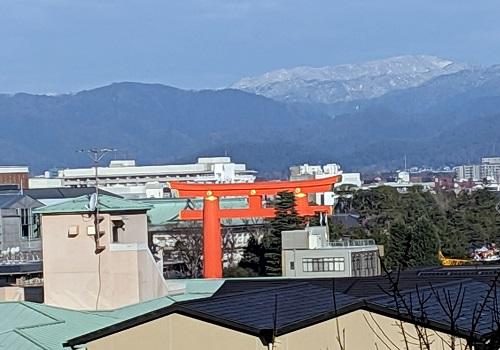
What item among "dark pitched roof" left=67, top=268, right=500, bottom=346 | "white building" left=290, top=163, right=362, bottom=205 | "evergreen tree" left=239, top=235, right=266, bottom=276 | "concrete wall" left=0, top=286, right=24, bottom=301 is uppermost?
"white building" left=290, top=163, right=362, bottom=205

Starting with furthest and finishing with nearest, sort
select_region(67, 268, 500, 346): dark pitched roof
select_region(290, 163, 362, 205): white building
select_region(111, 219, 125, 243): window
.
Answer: select_region(290, 163, 362, 205): white building
select_region(111, 219, 125, 243): window
select_region(67, 268, 500, 346): dark pitched roof

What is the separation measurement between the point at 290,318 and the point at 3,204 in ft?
96.3

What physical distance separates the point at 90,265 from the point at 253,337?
25.2 ft

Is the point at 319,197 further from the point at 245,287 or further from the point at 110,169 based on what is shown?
the point at 110,169

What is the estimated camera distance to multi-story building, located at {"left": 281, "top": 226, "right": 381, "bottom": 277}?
1071 inches

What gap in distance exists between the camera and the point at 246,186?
3047 centimetres

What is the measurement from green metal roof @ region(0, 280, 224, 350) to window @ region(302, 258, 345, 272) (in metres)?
16.0

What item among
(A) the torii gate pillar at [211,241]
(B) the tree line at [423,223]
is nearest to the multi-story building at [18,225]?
(A) the torii gate pillar at [211,241]

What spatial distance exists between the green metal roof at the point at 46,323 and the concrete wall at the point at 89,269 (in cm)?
331

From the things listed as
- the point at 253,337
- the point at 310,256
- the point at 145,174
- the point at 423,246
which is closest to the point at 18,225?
the point at 310,256

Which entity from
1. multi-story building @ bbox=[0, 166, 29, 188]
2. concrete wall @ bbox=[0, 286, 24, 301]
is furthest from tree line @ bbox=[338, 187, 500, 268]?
multi-story building @ bbox=[0, 166, 29, 188]

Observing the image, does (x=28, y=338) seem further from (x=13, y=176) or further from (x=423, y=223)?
(x=13, y=176)

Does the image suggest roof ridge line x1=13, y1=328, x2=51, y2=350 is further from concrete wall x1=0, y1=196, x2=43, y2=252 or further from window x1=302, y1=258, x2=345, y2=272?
concrete wall x1=0, y1=196, x2=43, y2=252

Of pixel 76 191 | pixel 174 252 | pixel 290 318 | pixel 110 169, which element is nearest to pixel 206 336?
pixel 290 318
